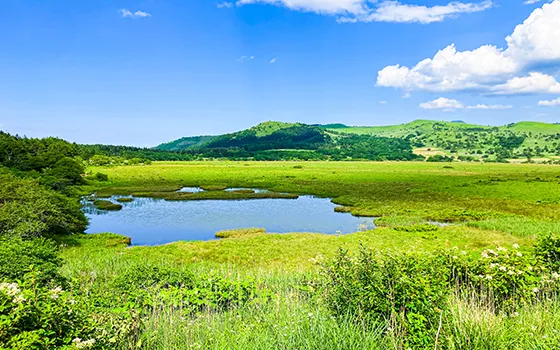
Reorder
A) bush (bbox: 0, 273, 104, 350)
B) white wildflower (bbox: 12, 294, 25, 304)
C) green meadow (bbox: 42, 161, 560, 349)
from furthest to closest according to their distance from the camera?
green meadow (bbox: 42, 161, 560, 349)
white wildflower (bbox: 12, 294, 25, 304)
bush (bbox: 0, 273, 104, 350)

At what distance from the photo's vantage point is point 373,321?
8.20 meters

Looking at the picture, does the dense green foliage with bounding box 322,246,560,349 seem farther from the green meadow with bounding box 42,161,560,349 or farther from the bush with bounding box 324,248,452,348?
the green meadow with bounding box 42,161,560,349

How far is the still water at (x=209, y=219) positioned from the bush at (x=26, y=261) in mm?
18271

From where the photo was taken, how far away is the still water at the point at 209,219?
122 feet

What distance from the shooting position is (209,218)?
44500mm

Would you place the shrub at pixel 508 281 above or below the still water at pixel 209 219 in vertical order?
above

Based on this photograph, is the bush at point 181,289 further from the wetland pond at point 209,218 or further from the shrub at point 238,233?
the wetland pond at point 209,218

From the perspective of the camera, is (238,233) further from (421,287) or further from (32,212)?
(421,287)

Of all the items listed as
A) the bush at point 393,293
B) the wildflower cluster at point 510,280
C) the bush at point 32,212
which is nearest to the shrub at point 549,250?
the wildflower cluster at point 510,280

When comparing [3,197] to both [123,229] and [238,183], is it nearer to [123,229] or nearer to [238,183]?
[123,229]

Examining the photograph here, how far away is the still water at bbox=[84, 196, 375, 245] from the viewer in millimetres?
37188

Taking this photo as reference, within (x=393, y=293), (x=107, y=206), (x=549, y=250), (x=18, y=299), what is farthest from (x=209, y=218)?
(x=18, y=299)

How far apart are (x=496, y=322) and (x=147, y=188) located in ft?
236

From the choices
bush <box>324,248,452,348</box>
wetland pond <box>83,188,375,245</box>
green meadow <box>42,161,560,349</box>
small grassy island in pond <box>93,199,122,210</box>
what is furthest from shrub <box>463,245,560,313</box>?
small grassy island in pond <box>93,199,122,210</box>
